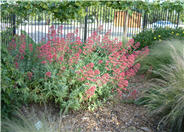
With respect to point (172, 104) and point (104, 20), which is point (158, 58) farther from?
point (104, 20)

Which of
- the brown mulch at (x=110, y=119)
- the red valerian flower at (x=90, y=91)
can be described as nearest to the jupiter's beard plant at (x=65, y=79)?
the red valerian flower at (x=90, y=91)

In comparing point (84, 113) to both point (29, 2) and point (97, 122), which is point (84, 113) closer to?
point (97, 122)

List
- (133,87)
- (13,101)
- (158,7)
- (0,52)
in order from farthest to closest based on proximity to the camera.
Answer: (158,7) → (133,87) → (13,101) → (0,52)

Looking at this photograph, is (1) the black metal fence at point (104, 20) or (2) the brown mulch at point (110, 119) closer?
(2) the brown mulch at point (110, 119)

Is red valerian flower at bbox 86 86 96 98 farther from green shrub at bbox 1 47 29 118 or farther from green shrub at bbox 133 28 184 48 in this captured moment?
green shrub at bbox 133 28 184 48

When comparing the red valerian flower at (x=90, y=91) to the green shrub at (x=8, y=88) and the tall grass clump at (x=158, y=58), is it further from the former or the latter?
the tall grass clump at (x=158, y=58)

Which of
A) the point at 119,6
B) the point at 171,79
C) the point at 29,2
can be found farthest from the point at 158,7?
the point at 171,79

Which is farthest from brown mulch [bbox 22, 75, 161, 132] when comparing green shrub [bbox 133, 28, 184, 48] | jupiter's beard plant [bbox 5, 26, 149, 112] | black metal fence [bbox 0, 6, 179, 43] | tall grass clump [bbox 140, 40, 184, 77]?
green shrub [bbox 133, 28, 184, 48]

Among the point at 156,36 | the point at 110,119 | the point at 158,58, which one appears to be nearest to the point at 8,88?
the point at 110,119

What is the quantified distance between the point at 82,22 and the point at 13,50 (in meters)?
3.95

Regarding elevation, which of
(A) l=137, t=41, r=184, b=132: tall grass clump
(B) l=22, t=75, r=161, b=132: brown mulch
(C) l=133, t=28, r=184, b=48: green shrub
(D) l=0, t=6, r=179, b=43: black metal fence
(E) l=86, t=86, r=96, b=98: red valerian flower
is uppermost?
(D) l=0, t=6, r=179, b=43: black metal fence

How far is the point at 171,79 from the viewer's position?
3.80m

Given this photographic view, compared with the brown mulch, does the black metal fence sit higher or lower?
higher

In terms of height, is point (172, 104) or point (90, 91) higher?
point (90, 91)
